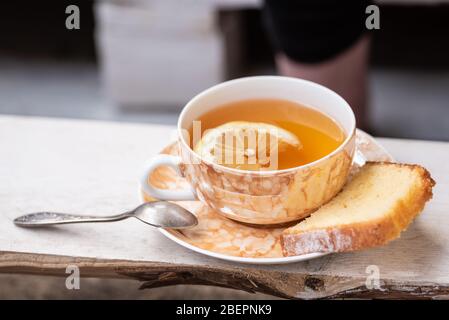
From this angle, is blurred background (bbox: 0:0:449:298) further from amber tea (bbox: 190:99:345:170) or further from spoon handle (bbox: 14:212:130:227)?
spoon handle (bbox: 14:212:130:227)

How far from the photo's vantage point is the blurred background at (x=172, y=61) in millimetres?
1541

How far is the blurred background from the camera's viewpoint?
1.54m

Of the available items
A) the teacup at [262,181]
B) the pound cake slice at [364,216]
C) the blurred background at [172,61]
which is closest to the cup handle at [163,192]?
the teacup at [262,181]

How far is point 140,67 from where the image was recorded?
5.26 ft

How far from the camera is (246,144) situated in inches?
24.4

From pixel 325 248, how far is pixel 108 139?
34 cm

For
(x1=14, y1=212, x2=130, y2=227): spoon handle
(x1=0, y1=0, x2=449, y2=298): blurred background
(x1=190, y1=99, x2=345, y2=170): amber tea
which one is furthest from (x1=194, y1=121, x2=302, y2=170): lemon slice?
(x1=0, y1=0, x2=449, y2=298): blurred background

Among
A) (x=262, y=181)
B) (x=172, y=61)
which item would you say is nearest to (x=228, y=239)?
(x=262, y=181)

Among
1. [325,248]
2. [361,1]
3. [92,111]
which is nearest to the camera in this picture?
[325,248]

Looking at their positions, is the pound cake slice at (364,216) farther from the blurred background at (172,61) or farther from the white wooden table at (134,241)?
the blurred background at (172,61)

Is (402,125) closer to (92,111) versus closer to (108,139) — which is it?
(92,111)

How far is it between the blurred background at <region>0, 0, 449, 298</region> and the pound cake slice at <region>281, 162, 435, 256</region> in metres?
0.87

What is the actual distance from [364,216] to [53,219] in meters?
0.30
